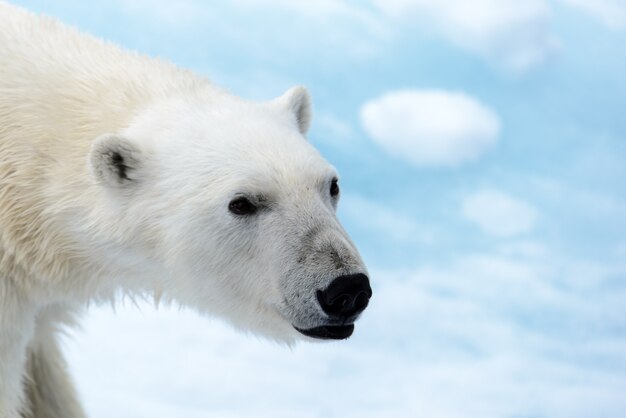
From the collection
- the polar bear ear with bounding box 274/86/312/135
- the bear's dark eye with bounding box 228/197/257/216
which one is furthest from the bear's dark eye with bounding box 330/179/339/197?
the polar bear ear with bounding box 274/86/312/135

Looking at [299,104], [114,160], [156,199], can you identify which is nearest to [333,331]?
[156,199]

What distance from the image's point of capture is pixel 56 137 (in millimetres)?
5727

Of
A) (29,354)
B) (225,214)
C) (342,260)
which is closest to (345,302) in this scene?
(342,260)

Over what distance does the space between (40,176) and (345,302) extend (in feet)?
6.42

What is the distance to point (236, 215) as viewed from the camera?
5328 millimetres

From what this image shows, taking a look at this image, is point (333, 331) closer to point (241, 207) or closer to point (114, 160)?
point (241, 207)

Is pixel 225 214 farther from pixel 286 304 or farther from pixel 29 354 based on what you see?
pixel 29 354

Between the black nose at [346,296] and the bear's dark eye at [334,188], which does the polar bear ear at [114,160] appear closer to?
the bear's dark eye at [334,188]

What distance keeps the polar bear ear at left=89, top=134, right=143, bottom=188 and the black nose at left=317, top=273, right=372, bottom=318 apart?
1275 mm

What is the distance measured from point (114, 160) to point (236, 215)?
741 mm

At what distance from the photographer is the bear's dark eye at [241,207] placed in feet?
17.5

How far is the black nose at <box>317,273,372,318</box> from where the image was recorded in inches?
197

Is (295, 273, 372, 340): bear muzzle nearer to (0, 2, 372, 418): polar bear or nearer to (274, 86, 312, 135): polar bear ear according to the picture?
(0, 2, 372, 418): polar bear

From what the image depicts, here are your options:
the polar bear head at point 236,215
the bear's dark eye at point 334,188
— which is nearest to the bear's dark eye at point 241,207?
the polar bear head at point 236,215
